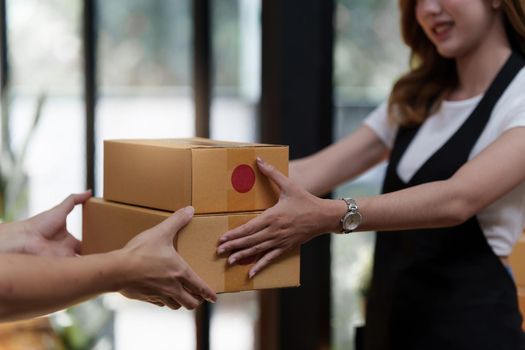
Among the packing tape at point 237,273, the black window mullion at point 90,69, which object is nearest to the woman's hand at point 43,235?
the packing tape at point 237,273

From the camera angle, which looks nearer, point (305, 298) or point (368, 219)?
point (368, 219)

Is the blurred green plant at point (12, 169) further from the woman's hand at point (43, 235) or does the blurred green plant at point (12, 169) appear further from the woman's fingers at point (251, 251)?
the woman's fingers at point (251, 251)

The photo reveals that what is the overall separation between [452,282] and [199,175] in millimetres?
837

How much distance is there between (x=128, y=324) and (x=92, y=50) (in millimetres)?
1216

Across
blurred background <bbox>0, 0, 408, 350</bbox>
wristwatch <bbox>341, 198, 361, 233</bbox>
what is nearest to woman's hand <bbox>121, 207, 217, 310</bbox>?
wristwatch <bbox>341, 198, 361, 233</bbox>

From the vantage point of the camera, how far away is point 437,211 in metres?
2.36

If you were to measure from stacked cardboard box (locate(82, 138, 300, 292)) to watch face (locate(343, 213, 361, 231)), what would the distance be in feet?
0.45

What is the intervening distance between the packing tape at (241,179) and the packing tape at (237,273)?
0.08ft

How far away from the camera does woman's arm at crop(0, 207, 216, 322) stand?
1.87 metres

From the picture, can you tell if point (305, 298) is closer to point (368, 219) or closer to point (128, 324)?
point (128, 324)

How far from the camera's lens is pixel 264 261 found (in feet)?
7.20

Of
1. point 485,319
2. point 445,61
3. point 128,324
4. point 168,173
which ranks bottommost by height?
point 128,324

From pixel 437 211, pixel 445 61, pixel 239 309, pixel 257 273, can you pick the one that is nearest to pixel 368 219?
pixel 437 211

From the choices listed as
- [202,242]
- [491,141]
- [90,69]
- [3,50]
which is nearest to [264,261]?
[202,242]
